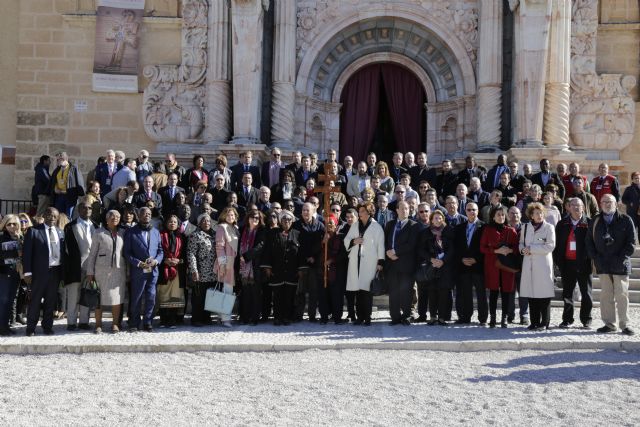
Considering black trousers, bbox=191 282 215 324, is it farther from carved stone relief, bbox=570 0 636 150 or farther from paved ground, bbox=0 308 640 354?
carved stone relief, bbox=570 0 636 150

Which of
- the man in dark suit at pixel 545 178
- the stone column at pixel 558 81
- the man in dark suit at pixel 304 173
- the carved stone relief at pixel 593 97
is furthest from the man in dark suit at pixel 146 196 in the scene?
the carved stone relief at pixel 593 97

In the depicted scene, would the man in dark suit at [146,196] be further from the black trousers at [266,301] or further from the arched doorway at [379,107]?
the arched doorway at [379,107]

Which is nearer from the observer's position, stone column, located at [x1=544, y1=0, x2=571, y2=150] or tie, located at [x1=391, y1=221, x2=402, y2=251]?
tie, located at [x1=391, y1=221, x2=402, y2=251]

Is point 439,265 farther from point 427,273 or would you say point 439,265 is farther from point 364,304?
point 364,304

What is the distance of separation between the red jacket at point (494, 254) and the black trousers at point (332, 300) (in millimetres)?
1911

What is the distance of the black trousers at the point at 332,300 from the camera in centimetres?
962

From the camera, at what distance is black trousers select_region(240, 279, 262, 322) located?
961cm

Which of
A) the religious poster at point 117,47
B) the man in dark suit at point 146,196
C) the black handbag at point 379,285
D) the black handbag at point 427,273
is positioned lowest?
the black handbag at point 379,285

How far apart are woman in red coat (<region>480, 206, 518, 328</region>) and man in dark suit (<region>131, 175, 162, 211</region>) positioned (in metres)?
4.69

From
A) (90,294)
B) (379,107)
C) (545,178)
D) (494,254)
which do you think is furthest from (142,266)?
(379,107)

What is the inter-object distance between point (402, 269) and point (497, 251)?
1.24 metres

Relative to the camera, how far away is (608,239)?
29.0ft

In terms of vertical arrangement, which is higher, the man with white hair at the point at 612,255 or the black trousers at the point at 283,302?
the man with white hair at the point at 612,255

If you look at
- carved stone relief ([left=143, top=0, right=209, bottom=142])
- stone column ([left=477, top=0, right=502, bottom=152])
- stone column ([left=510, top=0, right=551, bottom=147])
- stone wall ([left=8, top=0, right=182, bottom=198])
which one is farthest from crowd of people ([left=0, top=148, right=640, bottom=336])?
stone wall ([left=8, top=0, right=182, bottom=198])
